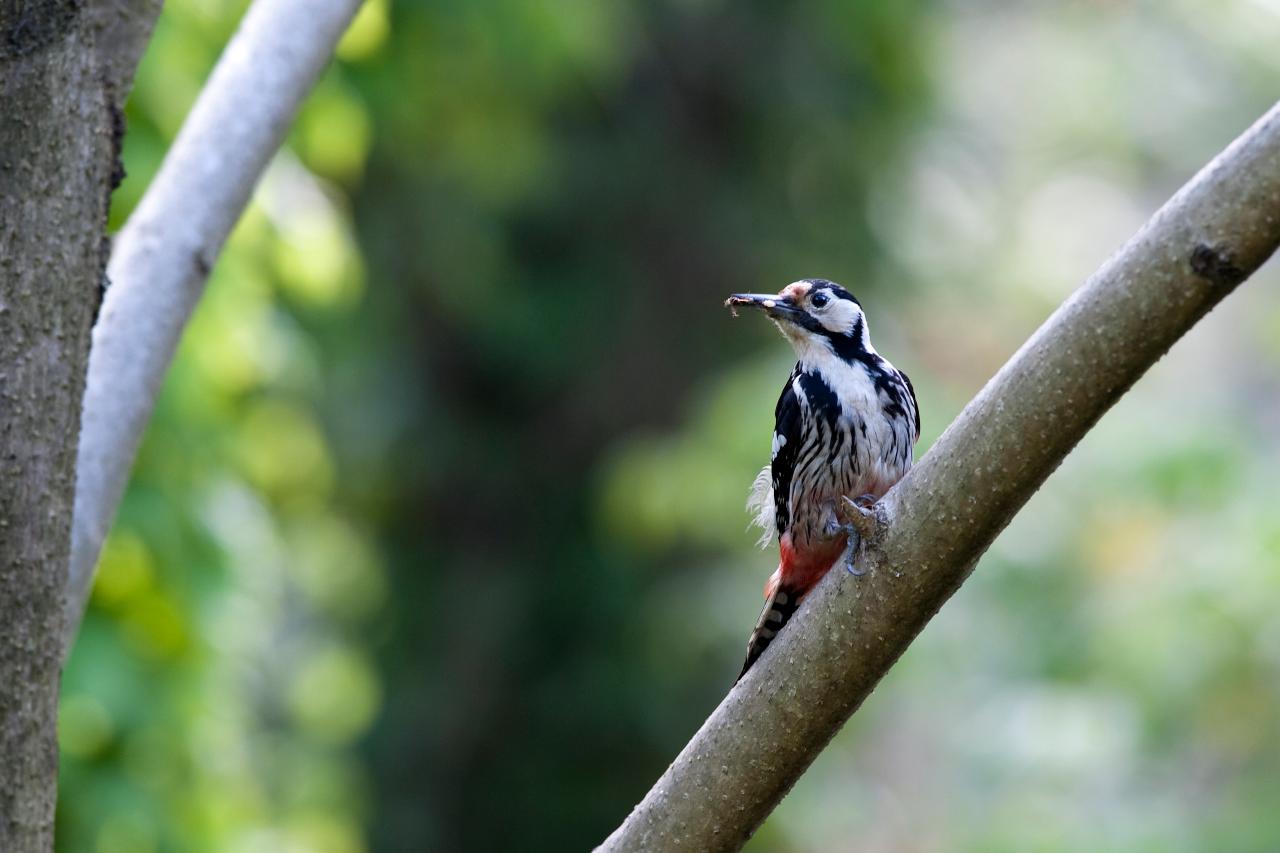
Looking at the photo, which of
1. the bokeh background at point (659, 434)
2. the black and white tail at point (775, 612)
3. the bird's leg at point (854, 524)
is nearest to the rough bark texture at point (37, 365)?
the bird's leg at point (854, 524)

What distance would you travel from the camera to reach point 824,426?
3.27 metres

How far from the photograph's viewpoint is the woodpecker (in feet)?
10.5

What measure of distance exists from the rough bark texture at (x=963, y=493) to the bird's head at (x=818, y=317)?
1153 millimetres

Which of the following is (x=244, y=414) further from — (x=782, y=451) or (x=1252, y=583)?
(x=1252, y=583)

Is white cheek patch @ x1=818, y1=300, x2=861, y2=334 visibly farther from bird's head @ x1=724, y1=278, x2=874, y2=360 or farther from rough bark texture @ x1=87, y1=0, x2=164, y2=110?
rough bark texture @ x1=87, y1=0, x2=164, y2=110

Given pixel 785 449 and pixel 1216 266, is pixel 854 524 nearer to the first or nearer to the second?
pixel 1216 266

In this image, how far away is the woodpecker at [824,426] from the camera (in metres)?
3.19

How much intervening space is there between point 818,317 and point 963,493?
4.20 feet

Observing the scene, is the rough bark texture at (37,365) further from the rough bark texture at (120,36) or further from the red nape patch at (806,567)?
the red nape patch at (806,567)

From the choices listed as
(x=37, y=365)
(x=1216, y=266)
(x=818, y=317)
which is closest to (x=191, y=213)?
(x=37, y=365)

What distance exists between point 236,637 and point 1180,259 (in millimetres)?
4185

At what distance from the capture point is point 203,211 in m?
2.80

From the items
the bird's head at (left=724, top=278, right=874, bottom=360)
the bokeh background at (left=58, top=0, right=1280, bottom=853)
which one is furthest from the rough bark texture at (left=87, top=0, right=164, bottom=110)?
the bokeh background at (left=58, top=0, right=1280, bottom=853)

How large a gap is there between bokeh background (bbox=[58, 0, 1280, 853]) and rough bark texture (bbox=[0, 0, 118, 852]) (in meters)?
3.03
